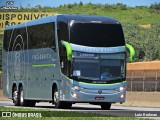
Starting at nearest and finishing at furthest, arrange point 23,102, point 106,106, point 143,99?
1. point 106,106
2. point 23,102
3. point 143,99

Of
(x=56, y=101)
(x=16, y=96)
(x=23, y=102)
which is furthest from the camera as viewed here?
(x=16, y=96)

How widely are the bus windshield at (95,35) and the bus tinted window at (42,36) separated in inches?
57.7

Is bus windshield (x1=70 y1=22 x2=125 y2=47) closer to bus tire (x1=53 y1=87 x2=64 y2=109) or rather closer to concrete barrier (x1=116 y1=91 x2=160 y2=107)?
bus tire (x1=53 y1=87 x2=64 y2=109)

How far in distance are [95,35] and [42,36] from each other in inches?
120

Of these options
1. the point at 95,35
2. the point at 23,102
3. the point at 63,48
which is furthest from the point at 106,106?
the point at 23,102

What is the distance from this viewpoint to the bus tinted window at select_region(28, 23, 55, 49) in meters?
28.2

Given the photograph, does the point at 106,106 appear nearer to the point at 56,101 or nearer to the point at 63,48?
the point at 56,101

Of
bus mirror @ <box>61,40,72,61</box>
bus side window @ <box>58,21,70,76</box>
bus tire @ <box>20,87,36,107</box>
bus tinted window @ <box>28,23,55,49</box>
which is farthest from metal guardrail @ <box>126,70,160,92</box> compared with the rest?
bus mirror @ <box>61,40,72,61</box>

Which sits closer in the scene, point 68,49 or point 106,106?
point 68,49

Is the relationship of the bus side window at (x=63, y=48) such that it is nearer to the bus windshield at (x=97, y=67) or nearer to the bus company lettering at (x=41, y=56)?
the bus windshield at (x=97, y=67)

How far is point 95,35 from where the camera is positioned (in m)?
26.7

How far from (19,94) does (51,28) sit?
5.51 metres

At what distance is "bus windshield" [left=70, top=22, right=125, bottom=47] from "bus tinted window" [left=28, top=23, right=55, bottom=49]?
1.47 meters

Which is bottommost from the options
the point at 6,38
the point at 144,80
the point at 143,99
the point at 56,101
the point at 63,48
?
the point at 143,99
